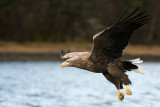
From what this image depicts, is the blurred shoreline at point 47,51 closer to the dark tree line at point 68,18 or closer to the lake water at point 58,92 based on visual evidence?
the dark tree line at point 68,18

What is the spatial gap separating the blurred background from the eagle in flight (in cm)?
811

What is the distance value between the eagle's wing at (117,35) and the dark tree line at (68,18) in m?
22.4

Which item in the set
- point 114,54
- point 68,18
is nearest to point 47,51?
point 68,18

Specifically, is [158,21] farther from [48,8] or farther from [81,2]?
[48,8]

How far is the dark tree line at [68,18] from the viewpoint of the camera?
30531 millimetres

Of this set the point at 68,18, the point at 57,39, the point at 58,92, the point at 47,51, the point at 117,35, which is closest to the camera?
the point at 117,35

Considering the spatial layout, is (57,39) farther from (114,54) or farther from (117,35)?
(117,35)

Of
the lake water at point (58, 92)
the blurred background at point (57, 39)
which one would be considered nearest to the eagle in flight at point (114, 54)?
the lake water at point (58, 92)

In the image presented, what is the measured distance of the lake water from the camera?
447 inches

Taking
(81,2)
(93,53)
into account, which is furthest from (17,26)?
(93,53)

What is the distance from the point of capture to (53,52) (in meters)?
26.6

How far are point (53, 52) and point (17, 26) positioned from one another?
4312mm

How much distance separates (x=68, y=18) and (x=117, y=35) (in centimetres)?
2432

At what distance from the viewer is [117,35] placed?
7.51m
